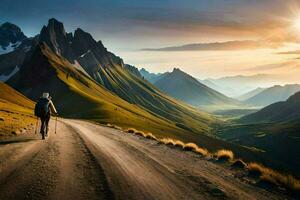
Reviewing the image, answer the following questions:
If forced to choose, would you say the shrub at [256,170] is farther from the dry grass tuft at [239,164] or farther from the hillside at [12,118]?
the hillside at [12,118]

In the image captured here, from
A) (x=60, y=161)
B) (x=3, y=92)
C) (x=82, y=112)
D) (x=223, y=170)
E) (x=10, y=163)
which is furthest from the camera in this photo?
(x=82, y=112)

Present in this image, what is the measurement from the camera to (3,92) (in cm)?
11806

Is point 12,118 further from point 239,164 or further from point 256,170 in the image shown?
point 256,170

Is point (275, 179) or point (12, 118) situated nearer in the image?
point (275, 179)

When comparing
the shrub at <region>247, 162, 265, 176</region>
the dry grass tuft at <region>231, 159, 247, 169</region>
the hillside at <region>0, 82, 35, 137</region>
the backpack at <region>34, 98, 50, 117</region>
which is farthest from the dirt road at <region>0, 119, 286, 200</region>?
the hillside at <region>0, 82, 35, 137</region>

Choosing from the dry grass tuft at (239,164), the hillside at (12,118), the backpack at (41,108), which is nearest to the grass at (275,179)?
the dry grass tuft at (239,164)

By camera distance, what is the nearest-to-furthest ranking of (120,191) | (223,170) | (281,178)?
(120,191) → (281,178) → (223,170)

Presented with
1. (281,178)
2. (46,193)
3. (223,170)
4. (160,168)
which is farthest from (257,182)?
(46,193)

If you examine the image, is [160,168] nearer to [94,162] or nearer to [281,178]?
[94,162]

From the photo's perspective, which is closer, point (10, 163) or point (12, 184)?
point (12, 184)

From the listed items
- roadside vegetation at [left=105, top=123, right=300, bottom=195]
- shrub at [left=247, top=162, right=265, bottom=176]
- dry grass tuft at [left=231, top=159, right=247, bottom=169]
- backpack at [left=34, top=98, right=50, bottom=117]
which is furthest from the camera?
backpack at [left=34, top=98, right=50, bottom=117]

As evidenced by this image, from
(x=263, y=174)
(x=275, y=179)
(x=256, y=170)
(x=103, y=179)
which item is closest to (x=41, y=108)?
(x=103, y=179)

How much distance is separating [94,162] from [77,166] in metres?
1.32

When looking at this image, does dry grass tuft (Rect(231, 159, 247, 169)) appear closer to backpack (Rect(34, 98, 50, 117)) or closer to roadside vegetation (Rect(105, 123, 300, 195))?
roadside vegetation (Rect(105, 123, 300, 195))
